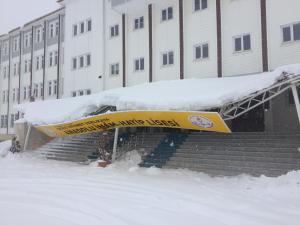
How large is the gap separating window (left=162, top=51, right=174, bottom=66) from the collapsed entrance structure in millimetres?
4568

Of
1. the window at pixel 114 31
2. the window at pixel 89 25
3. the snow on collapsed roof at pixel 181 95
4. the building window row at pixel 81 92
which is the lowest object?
the snow on collapsed roof at pixel 181 95

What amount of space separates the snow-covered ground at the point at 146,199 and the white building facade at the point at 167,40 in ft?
25.7

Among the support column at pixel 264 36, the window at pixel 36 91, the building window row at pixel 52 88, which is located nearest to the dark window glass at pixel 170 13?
the support column at pixel 264 36

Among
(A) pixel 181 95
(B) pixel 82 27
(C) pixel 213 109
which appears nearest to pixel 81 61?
(B) pixel 82 27

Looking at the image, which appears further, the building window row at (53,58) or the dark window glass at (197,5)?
the building window row at (53,58)

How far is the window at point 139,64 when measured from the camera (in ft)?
74.3

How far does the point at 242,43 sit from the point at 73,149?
39.8ft

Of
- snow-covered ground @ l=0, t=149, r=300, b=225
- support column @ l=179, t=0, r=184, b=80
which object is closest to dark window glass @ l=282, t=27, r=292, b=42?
support column @ l=179, t=0, r=184, b=80

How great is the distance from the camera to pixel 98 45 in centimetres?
2550

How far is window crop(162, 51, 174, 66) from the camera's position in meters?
21.0

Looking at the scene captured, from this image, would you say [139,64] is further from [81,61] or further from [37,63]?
[37,63]

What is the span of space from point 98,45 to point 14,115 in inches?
643

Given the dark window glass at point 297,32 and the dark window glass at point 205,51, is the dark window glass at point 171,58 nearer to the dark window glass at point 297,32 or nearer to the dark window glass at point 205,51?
the dark window glass at point 205,51

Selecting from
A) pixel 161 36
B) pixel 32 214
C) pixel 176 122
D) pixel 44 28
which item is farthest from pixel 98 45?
pixel 32 214
